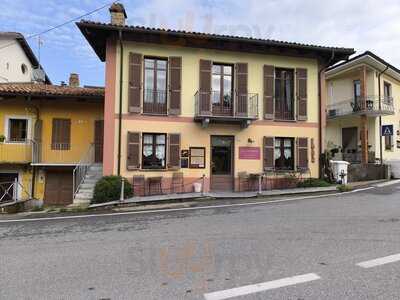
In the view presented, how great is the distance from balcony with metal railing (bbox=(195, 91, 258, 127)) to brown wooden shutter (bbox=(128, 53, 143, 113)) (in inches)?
96.2

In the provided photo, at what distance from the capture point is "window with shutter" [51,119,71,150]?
705 inches

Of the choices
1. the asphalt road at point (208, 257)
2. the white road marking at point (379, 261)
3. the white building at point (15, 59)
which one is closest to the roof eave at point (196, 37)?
the asphalt road at point (208, 257)

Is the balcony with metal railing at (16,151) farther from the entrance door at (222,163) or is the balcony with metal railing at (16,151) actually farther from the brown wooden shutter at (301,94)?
the brown wooden shutter at (301,94)

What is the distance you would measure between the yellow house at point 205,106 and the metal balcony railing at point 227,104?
0.14 feet

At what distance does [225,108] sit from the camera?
16.7 metres

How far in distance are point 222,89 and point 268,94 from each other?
A: 211cm

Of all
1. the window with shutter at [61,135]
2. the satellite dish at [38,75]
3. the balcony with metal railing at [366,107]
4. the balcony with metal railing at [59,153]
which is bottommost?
the balcony with metal railing at [59,153]

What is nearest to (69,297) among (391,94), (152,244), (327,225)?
(152,244)

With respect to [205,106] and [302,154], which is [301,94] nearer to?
[302,154]

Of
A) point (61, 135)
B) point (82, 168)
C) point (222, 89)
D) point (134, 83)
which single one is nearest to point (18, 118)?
point (61, 135)

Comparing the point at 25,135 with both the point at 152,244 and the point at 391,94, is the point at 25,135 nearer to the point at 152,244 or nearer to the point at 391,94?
the point at 152,244

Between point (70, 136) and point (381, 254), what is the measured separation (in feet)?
50.2

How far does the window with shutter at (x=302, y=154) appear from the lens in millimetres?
17391

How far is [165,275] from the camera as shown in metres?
4.99
